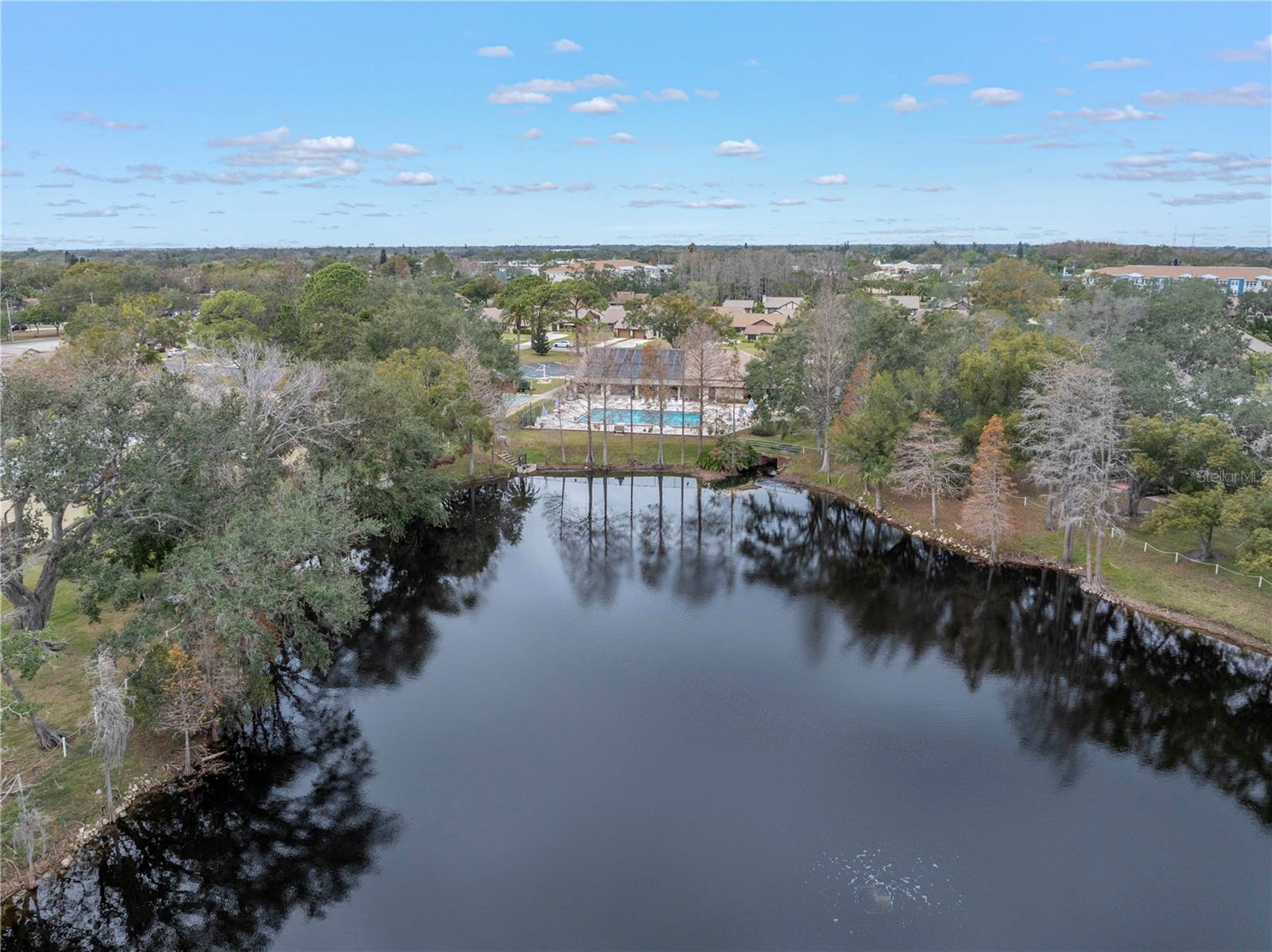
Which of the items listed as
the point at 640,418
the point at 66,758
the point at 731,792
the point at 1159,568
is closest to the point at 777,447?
the point at 640,418

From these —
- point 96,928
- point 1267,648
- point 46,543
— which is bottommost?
point 96,928

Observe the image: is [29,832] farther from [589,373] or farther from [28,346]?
[28,346]

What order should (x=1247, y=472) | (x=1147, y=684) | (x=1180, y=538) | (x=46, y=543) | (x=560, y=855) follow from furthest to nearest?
(x=1180, y=538), (x=1247, y=472), (x=1147, y=684), (x=46, y=543), (x=560, y=855)

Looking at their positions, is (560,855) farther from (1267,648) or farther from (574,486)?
(574,486)

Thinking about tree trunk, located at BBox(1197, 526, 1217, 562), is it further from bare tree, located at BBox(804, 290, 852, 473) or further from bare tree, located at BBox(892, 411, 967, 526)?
bare tree, located at BBox(804, 290, 852, 473)

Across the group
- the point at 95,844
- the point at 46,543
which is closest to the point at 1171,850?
the point at 95,844

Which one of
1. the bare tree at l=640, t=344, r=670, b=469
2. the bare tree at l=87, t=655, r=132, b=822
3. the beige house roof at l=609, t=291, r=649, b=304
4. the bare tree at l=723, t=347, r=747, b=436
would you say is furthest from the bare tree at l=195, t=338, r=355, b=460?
the beige house roof at l=609, t=291, r=649, b=304

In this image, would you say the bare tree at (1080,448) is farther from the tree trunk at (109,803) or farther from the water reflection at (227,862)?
the tree trunk at (109,803)
